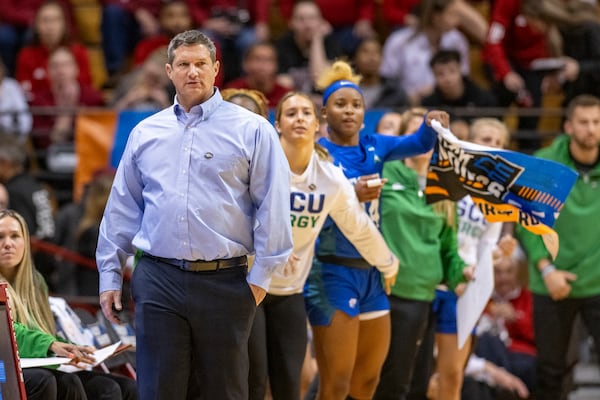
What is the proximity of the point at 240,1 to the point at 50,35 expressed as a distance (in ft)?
5.57

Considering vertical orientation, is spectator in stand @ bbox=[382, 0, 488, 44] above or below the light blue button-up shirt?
above

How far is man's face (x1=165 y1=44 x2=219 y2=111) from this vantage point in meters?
5.27

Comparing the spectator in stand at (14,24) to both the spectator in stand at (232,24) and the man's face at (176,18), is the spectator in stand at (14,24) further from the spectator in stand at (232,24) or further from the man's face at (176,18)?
the spectator in stand at (232,24)

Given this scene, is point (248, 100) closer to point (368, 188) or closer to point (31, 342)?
point (368, 188)

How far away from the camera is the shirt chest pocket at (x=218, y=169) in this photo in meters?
5.22

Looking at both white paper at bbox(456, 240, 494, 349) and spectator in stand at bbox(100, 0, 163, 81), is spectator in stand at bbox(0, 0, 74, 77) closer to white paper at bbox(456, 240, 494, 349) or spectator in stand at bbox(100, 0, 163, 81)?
spectator in stand at bbox(100, 0, 163, 81)

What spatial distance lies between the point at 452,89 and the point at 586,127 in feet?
7.10

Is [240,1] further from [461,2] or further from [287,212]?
[287,212]

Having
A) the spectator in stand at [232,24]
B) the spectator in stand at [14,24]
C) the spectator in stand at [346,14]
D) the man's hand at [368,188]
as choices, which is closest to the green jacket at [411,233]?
the man's hand at [368,188]

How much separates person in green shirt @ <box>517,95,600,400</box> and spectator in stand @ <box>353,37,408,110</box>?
2.42 metres

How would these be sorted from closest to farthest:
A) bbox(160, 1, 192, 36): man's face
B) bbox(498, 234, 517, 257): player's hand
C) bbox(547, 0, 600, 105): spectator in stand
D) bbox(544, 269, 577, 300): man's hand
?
bbox(498, 234, 517, 257): player's hand
bbox(544, 269, 577, 300): man's hand
bbox(547, 0, 600, 105): spectator in stand
bbox(160, 1, 192, 36): man's face

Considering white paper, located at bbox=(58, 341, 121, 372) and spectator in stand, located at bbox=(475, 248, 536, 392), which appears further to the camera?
spectator in stand, located at bbox=(475, 248, 536, 392)

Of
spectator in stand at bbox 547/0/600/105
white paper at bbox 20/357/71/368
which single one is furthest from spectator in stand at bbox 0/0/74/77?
white paper at bbox 20/357/71/368

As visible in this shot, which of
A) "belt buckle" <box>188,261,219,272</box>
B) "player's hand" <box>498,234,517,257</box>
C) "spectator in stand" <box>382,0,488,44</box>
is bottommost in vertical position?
"player's hand" <box>498,234,517,257</box>
